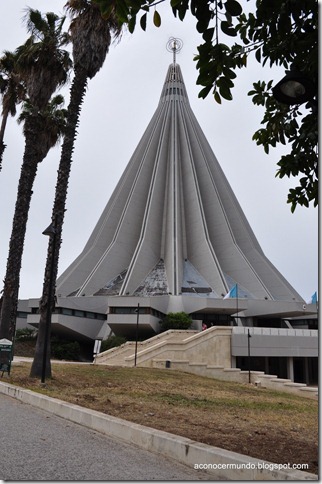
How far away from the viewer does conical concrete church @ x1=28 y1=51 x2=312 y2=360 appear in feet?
151

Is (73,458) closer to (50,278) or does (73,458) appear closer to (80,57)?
(50,278)

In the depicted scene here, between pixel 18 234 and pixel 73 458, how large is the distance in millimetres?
15162

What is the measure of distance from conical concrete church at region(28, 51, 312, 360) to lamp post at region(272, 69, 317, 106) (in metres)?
35.4

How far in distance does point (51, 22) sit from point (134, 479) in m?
18.6

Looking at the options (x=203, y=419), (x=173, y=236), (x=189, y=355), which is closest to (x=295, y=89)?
(x=203, y=419)

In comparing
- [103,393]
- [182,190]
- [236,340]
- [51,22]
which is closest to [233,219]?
[182,190]

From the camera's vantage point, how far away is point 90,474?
448 cm

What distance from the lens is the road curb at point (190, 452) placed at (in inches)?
165

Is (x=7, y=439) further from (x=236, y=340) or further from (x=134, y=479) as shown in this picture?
(x=236, y=340)

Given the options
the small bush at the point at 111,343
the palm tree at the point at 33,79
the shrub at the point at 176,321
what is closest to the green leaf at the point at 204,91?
the palm tree at the point at 33,79

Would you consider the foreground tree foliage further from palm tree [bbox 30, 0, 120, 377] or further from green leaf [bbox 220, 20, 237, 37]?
palm tree [bbox 30, 0, 120, 377]

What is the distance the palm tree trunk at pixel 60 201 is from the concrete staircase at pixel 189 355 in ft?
50.3

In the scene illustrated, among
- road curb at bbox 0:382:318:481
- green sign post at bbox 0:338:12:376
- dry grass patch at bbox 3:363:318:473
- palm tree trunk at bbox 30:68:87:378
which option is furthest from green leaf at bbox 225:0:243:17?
green sign post at bbox 0:338:12:376

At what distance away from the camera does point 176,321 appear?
4306 centimetres
